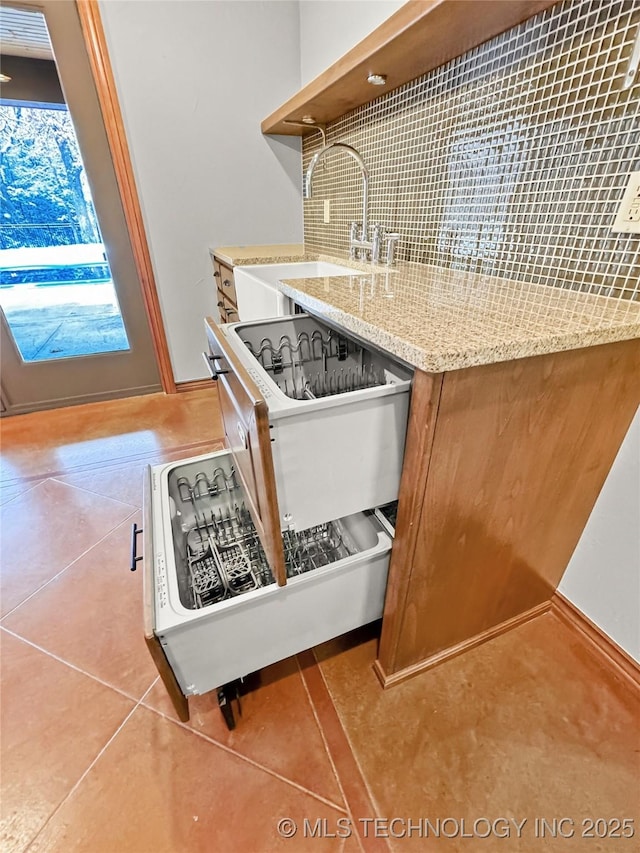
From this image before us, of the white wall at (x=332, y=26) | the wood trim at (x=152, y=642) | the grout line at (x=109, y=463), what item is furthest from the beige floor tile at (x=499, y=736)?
the white wall at (x=332, y=26)

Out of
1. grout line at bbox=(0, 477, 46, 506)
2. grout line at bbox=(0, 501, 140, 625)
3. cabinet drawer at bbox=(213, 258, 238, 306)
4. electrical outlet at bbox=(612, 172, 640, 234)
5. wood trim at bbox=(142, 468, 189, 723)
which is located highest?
electrical outlet at bbox=(612, 172, 640, 234)

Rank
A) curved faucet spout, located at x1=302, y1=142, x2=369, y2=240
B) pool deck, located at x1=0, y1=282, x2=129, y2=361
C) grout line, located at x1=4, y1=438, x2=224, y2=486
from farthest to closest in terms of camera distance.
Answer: pool deck, located at x1=0, y1=282, x2=129, y2=361, grout line, located at x1=4, y1=438, x2=224, y2=486, curved faucet spout, located at x1=302, y1=142, x2=369, y2=240

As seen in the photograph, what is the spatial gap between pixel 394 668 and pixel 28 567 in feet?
4.42

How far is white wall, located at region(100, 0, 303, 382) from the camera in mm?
1903

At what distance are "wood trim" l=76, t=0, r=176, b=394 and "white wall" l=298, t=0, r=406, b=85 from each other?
1.01 m

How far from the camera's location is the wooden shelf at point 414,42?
2.91 feet

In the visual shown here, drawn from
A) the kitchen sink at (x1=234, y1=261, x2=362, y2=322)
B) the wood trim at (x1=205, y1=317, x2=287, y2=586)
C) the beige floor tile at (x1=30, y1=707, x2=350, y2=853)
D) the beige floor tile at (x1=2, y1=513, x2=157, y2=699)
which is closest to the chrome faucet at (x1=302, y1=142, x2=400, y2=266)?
the kitchen sink at (x1=234, y1=261, x2=362, y2=322)

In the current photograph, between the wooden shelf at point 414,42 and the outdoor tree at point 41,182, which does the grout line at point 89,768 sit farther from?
the outdoor tree at point 41,182

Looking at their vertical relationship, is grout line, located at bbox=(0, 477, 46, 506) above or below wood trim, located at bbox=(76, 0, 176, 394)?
below

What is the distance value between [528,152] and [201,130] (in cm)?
188

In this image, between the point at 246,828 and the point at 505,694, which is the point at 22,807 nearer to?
the point at 246,828

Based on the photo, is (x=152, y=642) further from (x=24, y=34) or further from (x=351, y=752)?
(x=24, y=34)

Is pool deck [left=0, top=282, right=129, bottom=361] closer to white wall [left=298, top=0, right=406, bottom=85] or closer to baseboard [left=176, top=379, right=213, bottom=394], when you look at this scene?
baseboard [left=176, top=379, right=213, bottom=394]

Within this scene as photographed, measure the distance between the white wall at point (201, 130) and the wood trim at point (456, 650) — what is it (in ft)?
7.43
